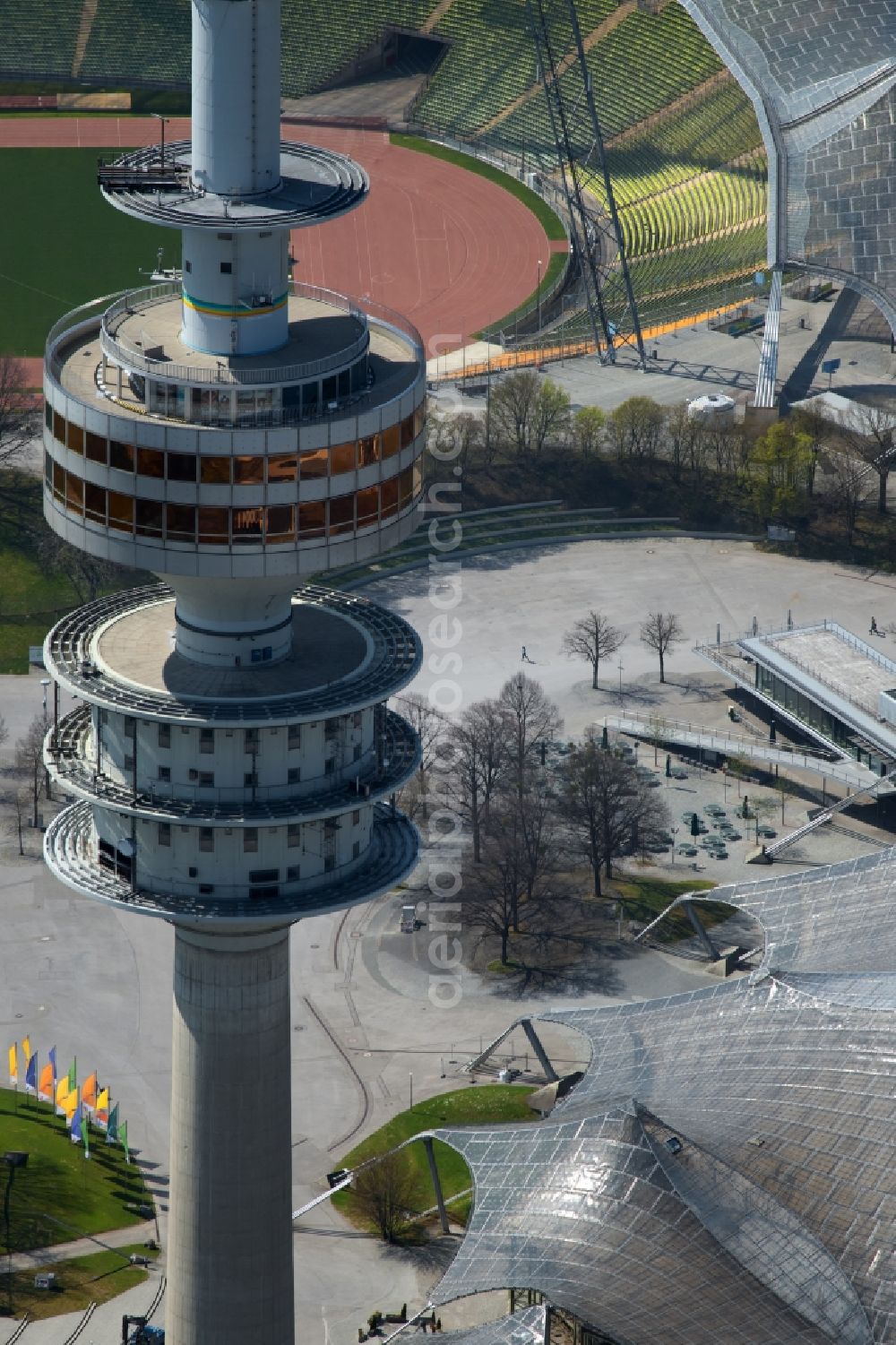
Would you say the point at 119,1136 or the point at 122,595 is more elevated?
the point at 122,595

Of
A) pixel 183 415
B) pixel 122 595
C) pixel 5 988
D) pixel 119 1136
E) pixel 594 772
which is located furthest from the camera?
pixel 594 772

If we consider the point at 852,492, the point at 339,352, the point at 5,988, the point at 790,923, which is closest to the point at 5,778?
the point at 5,988

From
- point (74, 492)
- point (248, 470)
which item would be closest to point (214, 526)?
point (248, 470)

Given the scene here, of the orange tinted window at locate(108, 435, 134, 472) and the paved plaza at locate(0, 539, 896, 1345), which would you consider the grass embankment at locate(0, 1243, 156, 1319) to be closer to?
the paved plaza at locate(0, 539, 896, 1345)

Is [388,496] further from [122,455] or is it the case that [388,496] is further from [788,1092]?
[788,1092]

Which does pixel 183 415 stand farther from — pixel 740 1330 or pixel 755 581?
pixel 755 581

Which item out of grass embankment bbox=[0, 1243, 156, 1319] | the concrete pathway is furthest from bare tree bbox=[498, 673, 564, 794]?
grass embankment bbox=[0, 1243, 156, 1319]

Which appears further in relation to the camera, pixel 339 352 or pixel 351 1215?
pixel 351 1215

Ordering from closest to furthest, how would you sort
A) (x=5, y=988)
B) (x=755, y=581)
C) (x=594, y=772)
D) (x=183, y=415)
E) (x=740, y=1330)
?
(x=183, y=415), (x=740, y=1330), (x=5, y=988), (x=594, y=772), (x=755, y=581)
